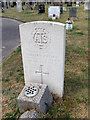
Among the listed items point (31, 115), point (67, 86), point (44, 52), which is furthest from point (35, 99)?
point (67, 86)

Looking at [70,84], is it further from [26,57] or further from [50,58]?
[26,57]

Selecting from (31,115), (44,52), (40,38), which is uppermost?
(40,38)

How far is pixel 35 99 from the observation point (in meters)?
3.19

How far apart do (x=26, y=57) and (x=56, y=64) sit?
2.68 feet

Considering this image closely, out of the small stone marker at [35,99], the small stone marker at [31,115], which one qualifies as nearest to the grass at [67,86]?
the small stone marker at [35,99]

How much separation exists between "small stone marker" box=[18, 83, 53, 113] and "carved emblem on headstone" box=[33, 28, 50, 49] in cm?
103

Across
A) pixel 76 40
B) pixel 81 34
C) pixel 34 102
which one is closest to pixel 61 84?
pixel 34 102

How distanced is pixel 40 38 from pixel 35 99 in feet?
4.62

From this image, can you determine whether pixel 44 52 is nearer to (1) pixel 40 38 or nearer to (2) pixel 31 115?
(1) pixel 40 38

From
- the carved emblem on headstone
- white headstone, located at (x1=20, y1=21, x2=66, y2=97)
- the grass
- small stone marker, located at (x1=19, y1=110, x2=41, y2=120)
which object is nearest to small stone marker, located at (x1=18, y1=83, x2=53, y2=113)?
small stone marker, located at (x1=19, y1=110, x2=41, y2=120)

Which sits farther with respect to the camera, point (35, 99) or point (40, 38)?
point (40, 38)

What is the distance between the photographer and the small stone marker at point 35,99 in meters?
3.17

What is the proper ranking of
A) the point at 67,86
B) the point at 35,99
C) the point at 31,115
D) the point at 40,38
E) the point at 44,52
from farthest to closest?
the point at 67,86, the point at 44,52, the point at 40,38, the point at 35,99, the point at 31,115

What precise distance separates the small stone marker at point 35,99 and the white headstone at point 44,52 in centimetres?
42
